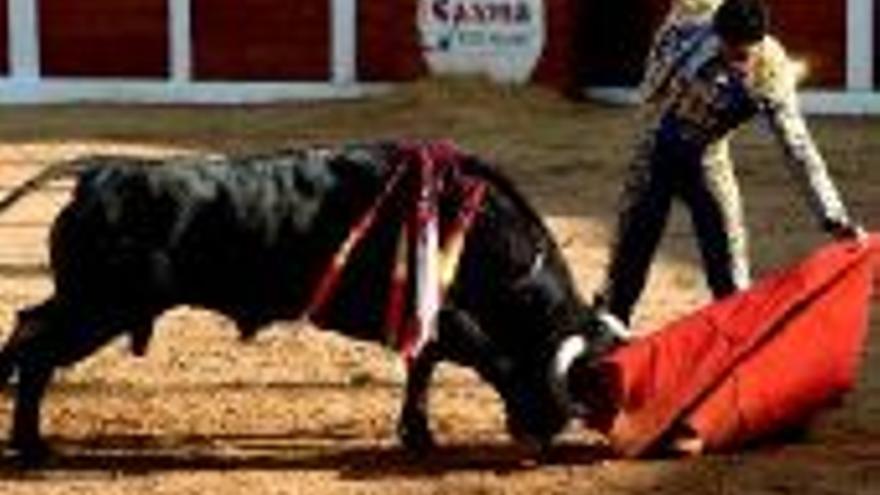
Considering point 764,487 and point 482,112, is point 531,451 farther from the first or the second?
point 482,112

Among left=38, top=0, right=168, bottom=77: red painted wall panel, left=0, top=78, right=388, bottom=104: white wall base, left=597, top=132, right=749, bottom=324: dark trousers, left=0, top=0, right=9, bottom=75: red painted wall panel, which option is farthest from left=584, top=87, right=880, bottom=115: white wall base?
left=597, top=132, right=749, bottom=324: dark trousers

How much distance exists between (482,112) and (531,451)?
323 inches

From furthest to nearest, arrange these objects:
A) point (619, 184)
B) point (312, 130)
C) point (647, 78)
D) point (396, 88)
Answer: point (396, 88) → point (312, 130) → point (619, 184) → point (647, 78)

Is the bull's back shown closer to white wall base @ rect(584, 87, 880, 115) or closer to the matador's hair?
the matador's hair

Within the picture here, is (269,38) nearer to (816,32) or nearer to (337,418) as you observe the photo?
(816,32)

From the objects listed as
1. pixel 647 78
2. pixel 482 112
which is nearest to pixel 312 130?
pixel 482 112

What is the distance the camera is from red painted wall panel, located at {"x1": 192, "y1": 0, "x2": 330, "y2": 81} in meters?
16.4

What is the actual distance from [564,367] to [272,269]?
0.77 metres

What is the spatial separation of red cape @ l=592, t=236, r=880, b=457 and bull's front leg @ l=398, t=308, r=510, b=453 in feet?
0.99

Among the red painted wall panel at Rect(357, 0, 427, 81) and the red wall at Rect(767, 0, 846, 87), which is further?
the red painted wall panel at Rect(357, 0, 427, 81)

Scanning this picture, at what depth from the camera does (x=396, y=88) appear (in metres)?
16.3

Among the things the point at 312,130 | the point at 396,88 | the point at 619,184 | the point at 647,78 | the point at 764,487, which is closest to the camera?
the point at 764,487

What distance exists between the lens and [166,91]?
16547 millimetres

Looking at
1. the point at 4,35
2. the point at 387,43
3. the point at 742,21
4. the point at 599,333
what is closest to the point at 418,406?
the point at 599,333
